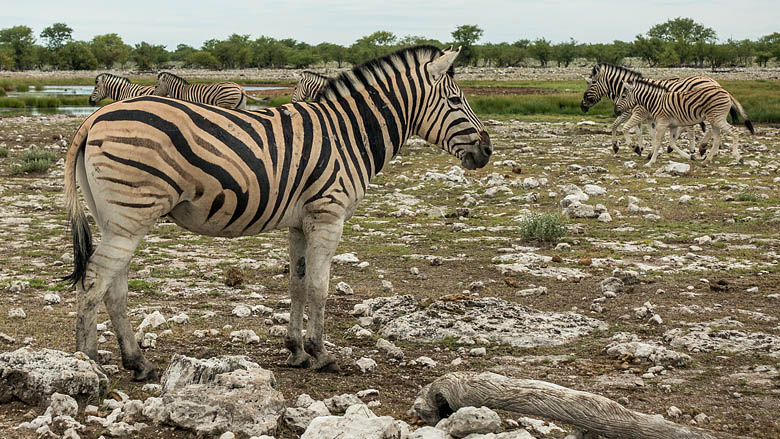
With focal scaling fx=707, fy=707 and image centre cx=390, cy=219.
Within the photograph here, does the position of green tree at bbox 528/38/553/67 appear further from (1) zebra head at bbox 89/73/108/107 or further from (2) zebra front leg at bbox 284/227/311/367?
(2) zebra front leg at bbox 284/227/311/367

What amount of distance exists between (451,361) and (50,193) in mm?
10700

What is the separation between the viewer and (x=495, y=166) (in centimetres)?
1709

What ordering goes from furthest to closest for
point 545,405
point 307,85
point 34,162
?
1. point 307,85
2. point 34,162
3. point 545,405

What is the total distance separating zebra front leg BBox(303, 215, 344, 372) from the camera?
5.64 meters

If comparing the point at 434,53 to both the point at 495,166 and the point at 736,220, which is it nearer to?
the point at 736,220

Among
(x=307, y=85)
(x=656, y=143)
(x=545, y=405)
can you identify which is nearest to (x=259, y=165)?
(x=545, y=405)

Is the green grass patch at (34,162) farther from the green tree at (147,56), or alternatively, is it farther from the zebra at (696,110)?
the green tree at (147,56)

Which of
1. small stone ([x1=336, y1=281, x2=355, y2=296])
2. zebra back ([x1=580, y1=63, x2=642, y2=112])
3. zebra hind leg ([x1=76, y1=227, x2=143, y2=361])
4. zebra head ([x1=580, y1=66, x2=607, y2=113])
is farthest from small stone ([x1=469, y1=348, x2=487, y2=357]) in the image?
zebra head ([x1=580, y1=66, x2=607, y2=113])

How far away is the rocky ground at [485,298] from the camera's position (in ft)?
17.6

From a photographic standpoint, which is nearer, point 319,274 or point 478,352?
point 319,274

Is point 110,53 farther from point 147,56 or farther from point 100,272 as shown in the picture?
point 100,272

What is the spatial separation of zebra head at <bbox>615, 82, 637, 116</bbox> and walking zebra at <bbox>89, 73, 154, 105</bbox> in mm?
13858

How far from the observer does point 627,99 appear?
20.1 meters

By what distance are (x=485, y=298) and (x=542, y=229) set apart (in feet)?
9.51
